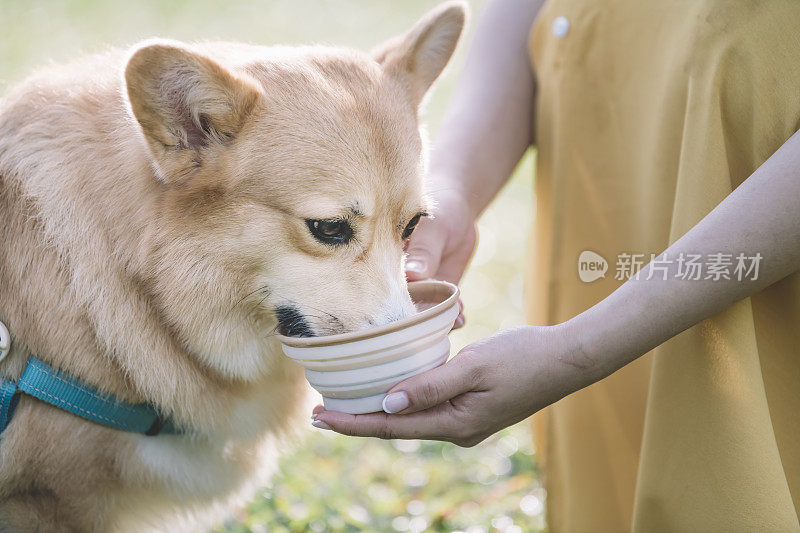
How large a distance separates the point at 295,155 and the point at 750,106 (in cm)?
103

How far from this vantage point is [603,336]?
1512 mm

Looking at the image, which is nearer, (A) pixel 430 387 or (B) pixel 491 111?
(A) pixel 430 387

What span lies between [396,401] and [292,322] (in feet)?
1.07

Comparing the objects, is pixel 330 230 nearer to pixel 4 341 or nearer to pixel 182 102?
pixel 182 102

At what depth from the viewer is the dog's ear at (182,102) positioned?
56.5 inches

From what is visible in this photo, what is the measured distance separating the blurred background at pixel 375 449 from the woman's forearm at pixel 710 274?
4.22ft

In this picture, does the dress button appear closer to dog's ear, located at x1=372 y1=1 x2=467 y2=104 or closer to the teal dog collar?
dog's ear, located at x1=372 y1=1 x2=467 y2=104

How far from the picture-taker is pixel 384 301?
1562 mm

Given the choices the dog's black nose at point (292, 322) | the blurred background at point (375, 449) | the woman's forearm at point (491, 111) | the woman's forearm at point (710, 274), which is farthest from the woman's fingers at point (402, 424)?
the blurred background at point (375, 449)

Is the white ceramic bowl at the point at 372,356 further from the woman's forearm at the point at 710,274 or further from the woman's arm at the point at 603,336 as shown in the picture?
the woman's forearm at the point at 710,274

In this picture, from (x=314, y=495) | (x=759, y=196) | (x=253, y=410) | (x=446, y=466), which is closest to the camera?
(x=759, y=196)

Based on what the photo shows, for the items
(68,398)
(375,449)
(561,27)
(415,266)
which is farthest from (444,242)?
(375,449)

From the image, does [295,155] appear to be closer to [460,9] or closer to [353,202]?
[353,202]

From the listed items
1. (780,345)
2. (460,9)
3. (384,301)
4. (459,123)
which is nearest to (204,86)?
(384,301)
